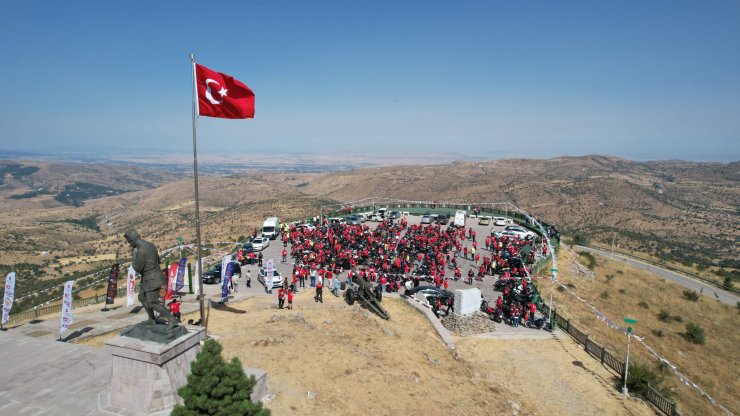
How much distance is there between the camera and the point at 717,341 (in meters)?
25.7

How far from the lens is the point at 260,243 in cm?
3312

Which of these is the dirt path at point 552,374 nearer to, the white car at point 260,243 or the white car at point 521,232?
the white car at point 521,232

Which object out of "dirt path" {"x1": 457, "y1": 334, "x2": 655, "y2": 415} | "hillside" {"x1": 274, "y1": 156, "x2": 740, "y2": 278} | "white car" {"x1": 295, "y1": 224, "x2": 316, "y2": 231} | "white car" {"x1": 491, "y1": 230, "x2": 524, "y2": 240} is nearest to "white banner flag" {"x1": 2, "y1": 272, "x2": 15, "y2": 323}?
"dirt path" {"x1": 457, "y1": 334, "x2": 655, "y2": 415}

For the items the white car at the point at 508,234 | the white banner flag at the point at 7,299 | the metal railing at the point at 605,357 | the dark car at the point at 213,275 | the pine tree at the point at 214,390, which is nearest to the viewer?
the pine tree at the point at 214,390

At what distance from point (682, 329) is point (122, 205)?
5476 inches

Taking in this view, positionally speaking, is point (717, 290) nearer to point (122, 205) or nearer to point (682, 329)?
point (682, 329)

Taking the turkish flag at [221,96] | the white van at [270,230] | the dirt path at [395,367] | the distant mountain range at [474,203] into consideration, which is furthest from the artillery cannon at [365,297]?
the distant mountain range at [474,203]

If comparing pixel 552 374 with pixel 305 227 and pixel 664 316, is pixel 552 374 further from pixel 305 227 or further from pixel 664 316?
pixel 305 227

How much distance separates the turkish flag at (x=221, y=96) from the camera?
12.3 metres

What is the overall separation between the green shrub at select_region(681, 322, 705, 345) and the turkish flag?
27.3m

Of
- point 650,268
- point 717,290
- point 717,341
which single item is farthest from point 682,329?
point 650,268

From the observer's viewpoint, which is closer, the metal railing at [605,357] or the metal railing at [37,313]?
the metal railing at [605,357]

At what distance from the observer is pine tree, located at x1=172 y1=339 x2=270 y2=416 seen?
7.19 metres

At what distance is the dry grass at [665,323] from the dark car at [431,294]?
732 centimetres
